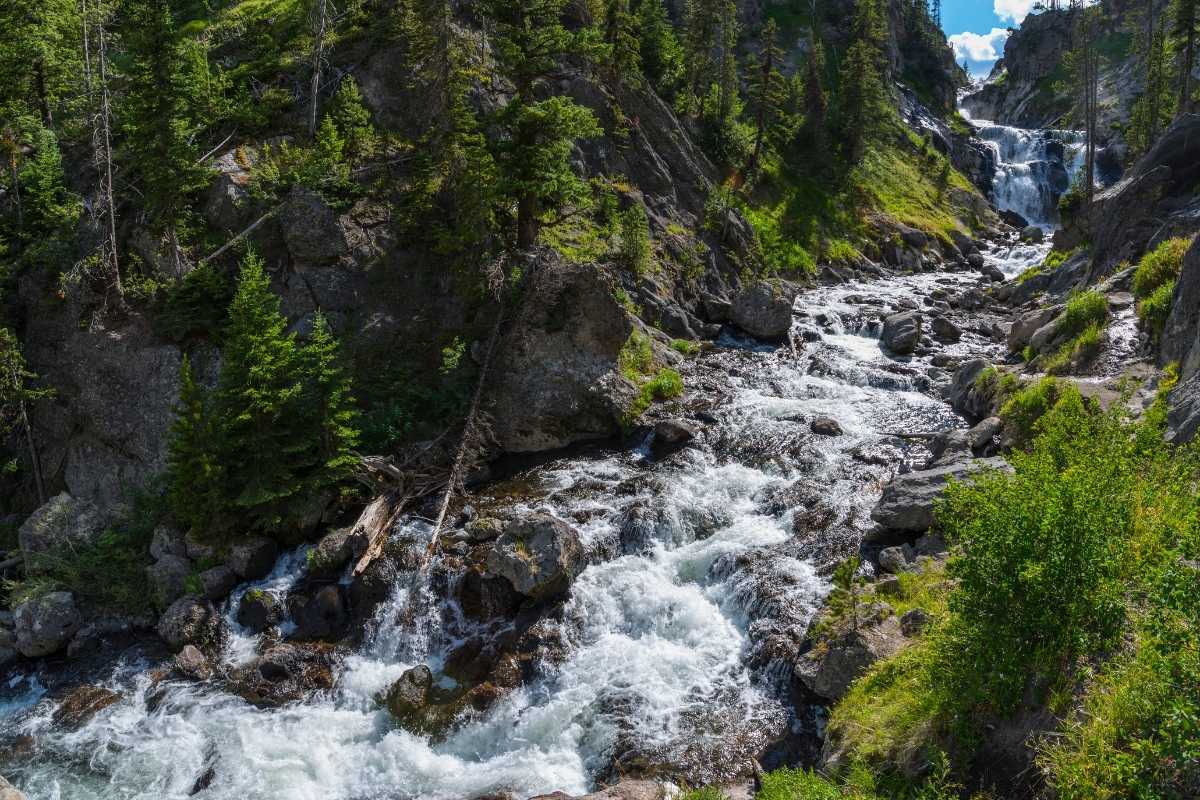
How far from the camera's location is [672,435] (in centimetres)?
2358

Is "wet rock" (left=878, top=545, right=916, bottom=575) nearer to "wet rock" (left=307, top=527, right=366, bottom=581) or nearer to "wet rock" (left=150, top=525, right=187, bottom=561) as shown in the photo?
"wet rock" (left=307, top=527, right=366, bottom=581)

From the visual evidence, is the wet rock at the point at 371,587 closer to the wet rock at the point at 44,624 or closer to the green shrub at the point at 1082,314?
the wet rock at the point at 44,624

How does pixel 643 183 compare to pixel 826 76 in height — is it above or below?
below

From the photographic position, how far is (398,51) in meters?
Answer: 33.9

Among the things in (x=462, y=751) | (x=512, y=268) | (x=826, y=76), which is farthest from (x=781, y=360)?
(x=826, y=76)

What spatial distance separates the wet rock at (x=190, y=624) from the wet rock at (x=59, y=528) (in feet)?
16.1

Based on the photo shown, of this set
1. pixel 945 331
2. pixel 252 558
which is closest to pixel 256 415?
pixel 252 558

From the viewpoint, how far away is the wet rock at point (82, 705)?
50.5 ft

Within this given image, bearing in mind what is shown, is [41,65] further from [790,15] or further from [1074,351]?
[790,15]

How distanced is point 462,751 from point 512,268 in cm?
1769

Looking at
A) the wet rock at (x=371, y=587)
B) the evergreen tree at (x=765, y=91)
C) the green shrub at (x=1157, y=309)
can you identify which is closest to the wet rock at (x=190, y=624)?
the wet rock at (x=371, y=587)

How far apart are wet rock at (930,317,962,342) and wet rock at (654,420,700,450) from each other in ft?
56.3

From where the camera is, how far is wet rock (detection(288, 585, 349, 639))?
1706 centimetres

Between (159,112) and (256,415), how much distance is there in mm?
13509
